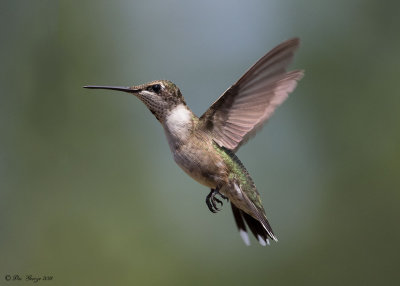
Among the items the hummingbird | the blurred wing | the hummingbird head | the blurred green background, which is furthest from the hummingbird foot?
the blurred green background

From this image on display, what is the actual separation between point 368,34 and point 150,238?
6435mm

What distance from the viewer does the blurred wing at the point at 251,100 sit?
138 inches

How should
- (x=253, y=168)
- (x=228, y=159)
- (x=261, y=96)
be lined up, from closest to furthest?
(x=261, y=96) → (x=228, y=159) → (x=253, y=168)

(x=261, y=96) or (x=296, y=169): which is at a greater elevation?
(x=261, y=96)

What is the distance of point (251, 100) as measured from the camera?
383 centimetres

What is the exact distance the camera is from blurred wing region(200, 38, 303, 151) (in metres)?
3.49

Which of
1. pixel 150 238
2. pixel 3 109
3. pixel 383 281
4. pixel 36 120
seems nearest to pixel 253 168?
pixel 150 238

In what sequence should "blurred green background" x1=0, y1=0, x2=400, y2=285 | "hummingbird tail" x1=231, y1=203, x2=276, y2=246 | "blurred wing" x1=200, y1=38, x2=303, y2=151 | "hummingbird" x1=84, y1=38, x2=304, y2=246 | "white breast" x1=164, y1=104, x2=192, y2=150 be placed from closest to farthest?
"blurred wing" x1=200, y1=38, x2=303, y2=151 < "hummingbird" x1=84, y1=38, x2=304, y2=246 < "white breast" x1=164, y1=104, x2=192, y2=150 < "hummingbird tail" x1=231, y1=203, x2=276, y2=246 < "blurred green background" x1=0, y1=0, x2=400, y2=285

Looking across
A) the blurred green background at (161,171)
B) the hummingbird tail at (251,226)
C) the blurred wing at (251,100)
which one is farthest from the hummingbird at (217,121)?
the blurred green background at (161,171)

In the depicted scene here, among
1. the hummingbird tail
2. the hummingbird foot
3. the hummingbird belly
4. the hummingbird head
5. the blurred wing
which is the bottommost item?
the hummingbird tail

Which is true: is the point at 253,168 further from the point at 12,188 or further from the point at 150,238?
the point at 12,188

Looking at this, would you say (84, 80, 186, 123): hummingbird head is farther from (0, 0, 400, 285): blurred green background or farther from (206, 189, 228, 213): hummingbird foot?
(0, 0, 400, 285): blurred green background

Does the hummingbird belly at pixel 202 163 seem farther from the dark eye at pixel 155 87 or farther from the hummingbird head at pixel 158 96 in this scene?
the dark eye at pixel 155 87

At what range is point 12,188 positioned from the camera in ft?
36.3
